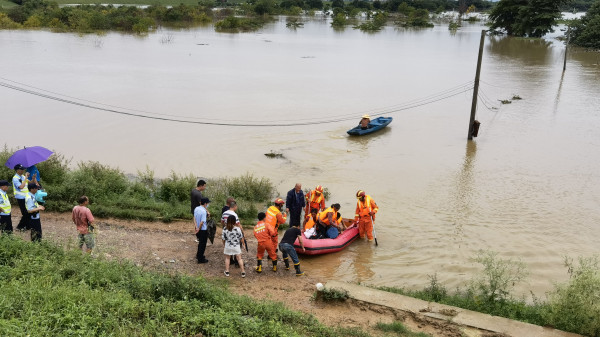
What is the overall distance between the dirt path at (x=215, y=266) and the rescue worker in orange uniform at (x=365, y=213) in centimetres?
239

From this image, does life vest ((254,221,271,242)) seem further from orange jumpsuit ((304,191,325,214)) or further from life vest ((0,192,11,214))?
life vest ((0,192,11,214))

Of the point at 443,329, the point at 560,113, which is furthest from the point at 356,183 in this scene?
the point at 560,113

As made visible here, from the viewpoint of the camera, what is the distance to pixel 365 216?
11391 millimetres

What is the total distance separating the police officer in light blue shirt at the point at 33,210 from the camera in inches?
348

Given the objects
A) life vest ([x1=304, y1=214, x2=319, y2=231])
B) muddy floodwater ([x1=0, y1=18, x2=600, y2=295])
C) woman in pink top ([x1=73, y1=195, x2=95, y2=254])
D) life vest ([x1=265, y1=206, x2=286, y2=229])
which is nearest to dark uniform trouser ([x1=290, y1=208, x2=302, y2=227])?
life vest ([x1=304, y1=214, x2=319, y2=231])

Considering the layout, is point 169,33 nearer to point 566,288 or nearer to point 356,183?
point 356,183

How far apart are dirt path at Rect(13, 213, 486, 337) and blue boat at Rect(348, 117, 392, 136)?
36.2ft

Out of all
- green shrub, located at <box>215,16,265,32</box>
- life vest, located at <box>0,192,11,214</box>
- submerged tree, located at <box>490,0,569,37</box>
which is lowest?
life vest, located at <box>0,192,11,214</box>

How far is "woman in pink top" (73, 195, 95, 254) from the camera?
837 centimetres

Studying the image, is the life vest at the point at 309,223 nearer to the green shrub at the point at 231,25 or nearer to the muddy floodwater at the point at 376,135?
the muddy floodwater at the point at 376,135

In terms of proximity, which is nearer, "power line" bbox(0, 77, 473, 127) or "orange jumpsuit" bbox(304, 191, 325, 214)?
"orange jumpsuit" bbox(304, 191, 325, 214)

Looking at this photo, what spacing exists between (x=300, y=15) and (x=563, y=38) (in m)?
52.3

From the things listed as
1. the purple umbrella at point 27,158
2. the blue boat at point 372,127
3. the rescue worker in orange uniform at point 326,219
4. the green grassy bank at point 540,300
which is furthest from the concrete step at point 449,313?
the blue boat at point 372,127

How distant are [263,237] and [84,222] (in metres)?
3.15
